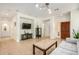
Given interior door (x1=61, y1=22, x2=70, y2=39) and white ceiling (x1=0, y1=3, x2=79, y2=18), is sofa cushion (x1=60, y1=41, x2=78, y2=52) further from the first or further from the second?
white ceiling (x1=0, y1=3, x2=79, y2=18)

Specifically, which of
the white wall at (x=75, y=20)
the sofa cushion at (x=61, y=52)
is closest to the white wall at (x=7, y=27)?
the sofa cushion at (x=61, y=52)

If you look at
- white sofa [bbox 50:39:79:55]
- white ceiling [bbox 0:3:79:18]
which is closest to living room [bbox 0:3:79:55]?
white ceiling [bbox 0:3:79:18]

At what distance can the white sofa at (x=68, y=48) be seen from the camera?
186cm

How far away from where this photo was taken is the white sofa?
186 cm

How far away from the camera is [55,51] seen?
6.26 ft

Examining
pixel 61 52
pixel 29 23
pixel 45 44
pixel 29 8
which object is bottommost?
pixel 61 52

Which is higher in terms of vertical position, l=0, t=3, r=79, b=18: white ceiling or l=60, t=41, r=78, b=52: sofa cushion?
l=0, t=3, r=79, b=18: white ceiling

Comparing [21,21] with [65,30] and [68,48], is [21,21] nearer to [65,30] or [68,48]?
[65,30]

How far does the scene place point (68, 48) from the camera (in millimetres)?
1934

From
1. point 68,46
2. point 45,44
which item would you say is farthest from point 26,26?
point 68,46

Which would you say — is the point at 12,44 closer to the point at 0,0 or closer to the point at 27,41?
the point at 27,41

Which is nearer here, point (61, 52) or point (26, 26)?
point (61, 52)

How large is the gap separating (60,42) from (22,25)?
2.68 ft

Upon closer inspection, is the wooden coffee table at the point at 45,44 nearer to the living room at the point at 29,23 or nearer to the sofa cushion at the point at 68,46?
the living room at the point at 29,23
